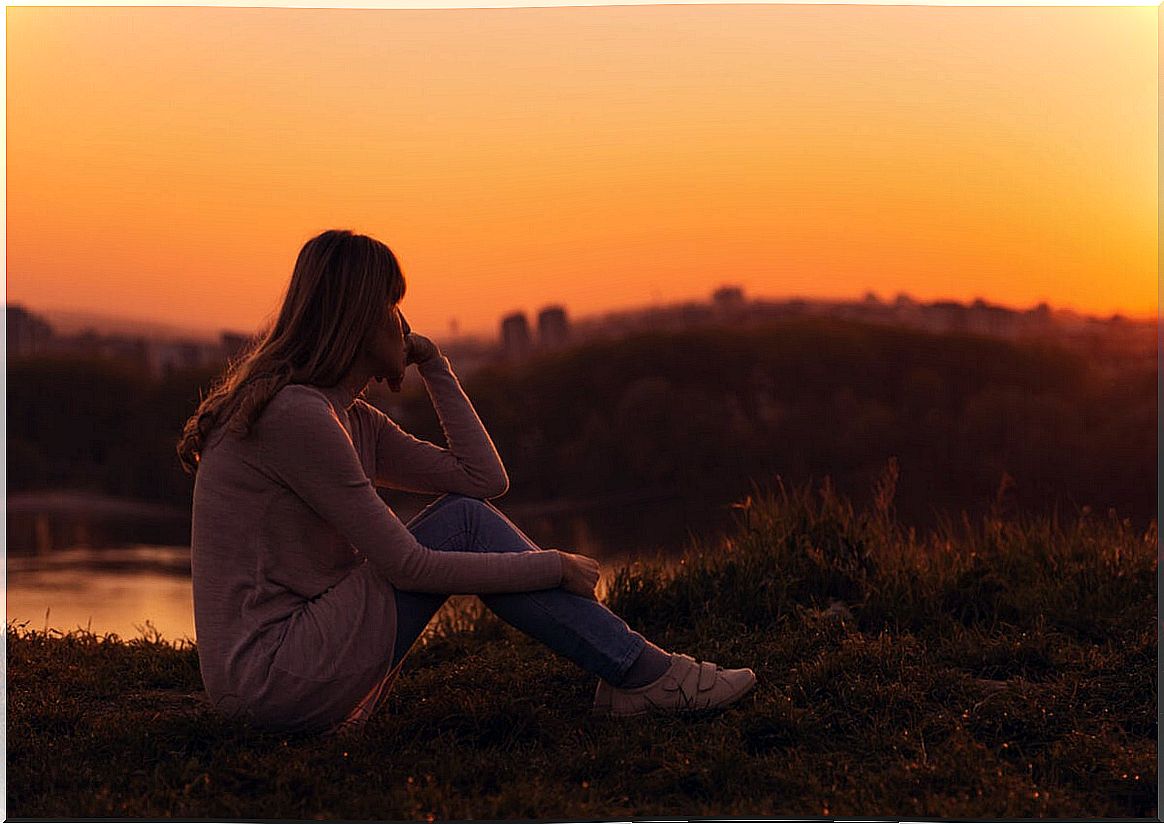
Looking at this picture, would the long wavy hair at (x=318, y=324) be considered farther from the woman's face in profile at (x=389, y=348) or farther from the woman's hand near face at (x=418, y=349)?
the woman's hand near face at (x=418, y=349)

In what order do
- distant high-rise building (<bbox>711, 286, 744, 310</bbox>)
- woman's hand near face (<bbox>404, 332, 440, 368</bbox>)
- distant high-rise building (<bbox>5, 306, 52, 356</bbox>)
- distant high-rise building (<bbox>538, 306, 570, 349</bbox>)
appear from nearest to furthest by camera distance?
woman's hand near face (<bbox>404, 332, 440, 368</bbox>)
distant high-rise building (<bbox>5, 306, 52, 356</bbox>)
distant high-rise building (<bbox>538, 306, 570, 349</bbox>)
distant high-rise building (<bbox>711, 286, 744, 310</bbox>)

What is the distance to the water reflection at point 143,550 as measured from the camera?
3949 millimetres

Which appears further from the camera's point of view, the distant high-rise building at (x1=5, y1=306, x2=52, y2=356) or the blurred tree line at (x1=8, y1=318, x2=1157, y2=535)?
the distant high-rise building at (x1=5, y1=306, x2=52, y2=356)

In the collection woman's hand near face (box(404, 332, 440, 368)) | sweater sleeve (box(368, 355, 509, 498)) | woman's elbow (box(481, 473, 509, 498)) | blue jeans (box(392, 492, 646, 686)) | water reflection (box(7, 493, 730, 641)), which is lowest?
water reflection (box(7, 493, 730, 641))

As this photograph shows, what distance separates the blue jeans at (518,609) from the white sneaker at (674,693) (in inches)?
2.7

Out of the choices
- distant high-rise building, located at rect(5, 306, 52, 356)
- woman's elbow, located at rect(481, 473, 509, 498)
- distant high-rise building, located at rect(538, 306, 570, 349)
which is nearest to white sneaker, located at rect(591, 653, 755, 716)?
woman's elbow, located at rect(481, 473, 509, 498)

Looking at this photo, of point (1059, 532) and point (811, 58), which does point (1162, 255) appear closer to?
point (1059, 532)

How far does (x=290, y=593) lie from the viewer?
7.90 feet

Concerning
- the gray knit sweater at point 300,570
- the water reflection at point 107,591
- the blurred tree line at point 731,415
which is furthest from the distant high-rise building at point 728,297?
the gray knit sweater at point 300,570

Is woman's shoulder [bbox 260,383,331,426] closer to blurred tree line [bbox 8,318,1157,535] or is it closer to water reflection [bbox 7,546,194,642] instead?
water reflection [bbox 7,546,194,642]

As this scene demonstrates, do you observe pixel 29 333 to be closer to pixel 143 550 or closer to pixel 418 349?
pixel 143 550

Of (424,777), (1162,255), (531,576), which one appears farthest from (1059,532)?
(424,777)

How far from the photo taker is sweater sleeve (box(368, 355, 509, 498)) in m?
2.79

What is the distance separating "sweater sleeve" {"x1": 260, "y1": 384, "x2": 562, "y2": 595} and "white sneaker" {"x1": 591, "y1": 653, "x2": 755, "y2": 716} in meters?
0.46
